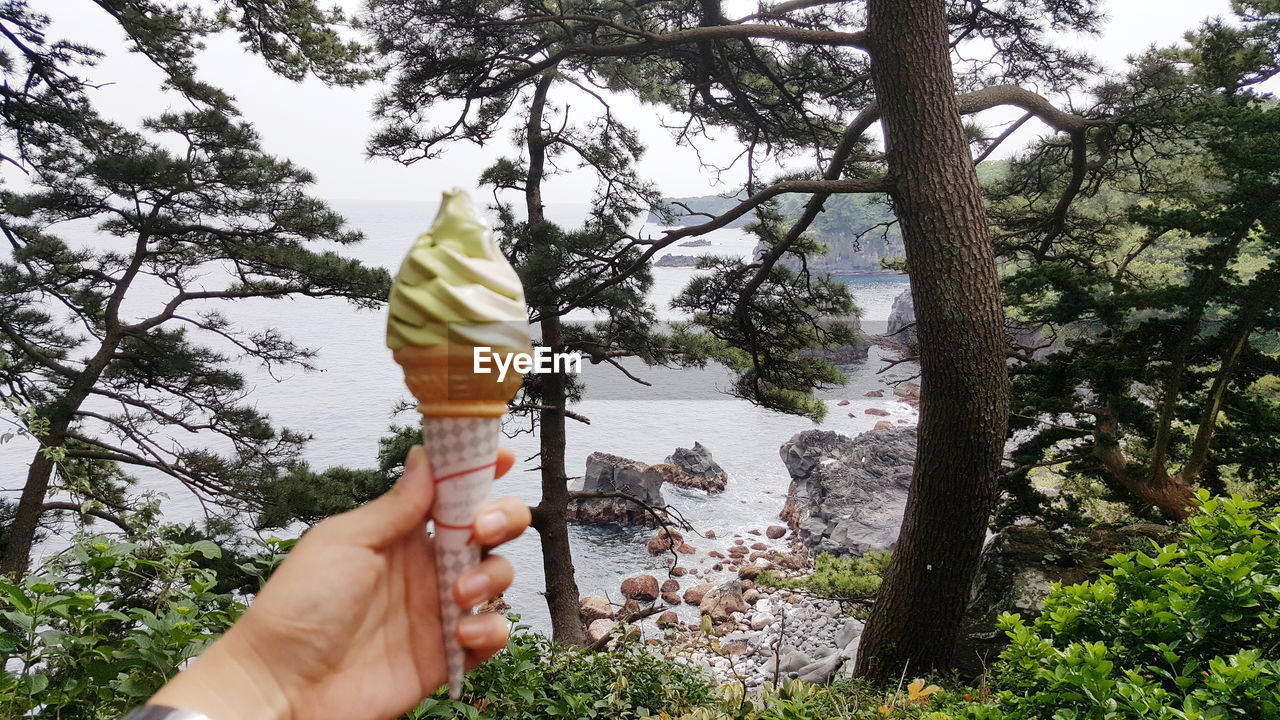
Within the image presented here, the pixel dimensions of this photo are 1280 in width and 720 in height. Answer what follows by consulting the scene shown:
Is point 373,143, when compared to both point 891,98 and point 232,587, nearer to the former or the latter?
point 232,587

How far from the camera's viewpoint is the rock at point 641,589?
515 inches

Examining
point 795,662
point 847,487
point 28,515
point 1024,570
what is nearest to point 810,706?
point 1024,570

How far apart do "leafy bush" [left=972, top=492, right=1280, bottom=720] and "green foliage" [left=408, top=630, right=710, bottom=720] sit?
124 centimetres

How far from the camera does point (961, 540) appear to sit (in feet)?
14.0

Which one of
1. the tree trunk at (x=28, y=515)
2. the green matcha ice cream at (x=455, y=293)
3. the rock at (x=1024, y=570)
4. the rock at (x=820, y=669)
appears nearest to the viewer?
the green matcha ice cream at (x=455, y=293)

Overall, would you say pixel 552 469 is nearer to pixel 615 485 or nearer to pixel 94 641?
pixel 94 641

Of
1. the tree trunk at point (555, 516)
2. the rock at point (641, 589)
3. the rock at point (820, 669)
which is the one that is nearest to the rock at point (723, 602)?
the rock at point (641, 589)

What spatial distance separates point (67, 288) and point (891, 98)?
25.4ft

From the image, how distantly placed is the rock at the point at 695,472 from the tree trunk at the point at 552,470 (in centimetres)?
924

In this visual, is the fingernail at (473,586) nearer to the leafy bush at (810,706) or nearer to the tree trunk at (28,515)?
the leafy bush at (810,706)

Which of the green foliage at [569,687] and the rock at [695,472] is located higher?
the green foliage at [569,687]

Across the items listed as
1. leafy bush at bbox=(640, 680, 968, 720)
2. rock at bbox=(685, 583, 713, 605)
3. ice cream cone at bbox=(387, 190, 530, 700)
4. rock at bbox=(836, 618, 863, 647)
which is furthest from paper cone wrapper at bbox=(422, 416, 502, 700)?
rock at bbox=(685, 583, 713, 605)

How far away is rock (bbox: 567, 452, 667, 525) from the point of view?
1575cm

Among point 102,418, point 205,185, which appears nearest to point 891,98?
point 205,185
